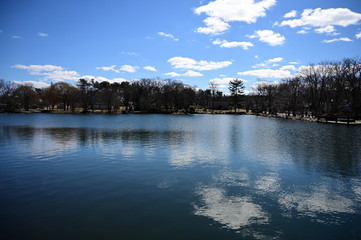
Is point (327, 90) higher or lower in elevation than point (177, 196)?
higher

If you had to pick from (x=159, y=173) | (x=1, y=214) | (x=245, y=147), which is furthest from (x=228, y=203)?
(x=245, y=147)

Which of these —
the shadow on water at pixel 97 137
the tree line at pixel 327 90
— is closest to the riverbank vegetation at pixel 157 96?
the tree line at pixel 327 90

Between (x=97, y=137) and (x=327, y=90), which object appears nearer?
(x=97, y=137)

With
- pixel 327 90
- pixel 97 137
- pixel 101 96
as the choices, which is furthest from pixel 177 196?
pixel 101 96

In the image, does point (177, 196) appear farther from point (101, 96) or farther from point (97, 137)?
point (101, 96)

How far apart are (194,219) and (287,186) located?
6.31 metres

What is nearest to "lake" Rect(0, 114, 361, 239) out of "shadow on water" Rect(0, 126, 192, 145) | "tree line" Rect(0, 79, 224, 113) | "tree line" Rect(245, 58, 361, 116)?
"shadow on water" Rect(0, 126, 192, 145)

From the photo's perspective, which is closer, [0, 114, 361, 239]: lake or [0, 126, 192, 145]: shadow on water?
[0, 114, 361, 239]: lake

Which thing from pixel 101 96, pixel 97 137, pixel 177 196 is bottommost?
pixel 177 196

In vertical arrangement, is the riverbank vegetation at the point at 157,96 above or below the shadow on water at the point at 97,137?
above

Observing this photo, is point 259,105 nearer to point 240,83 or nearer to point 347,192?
point 240,83

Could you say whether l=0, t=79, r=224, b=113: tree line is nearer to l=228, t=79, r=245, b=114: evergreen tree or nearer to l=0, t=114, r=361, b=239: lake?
l=228, t=79, r=245, b=114: evergreen tree

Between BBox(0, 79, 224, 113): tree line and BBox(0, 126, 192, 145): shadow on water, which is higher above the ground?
BBox(0, 79, 224, 113): tree line

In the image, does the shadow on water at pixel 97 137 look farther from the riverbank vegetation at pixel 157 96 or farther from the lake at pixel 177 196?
the riverbank vegetation at pixel 157 96
